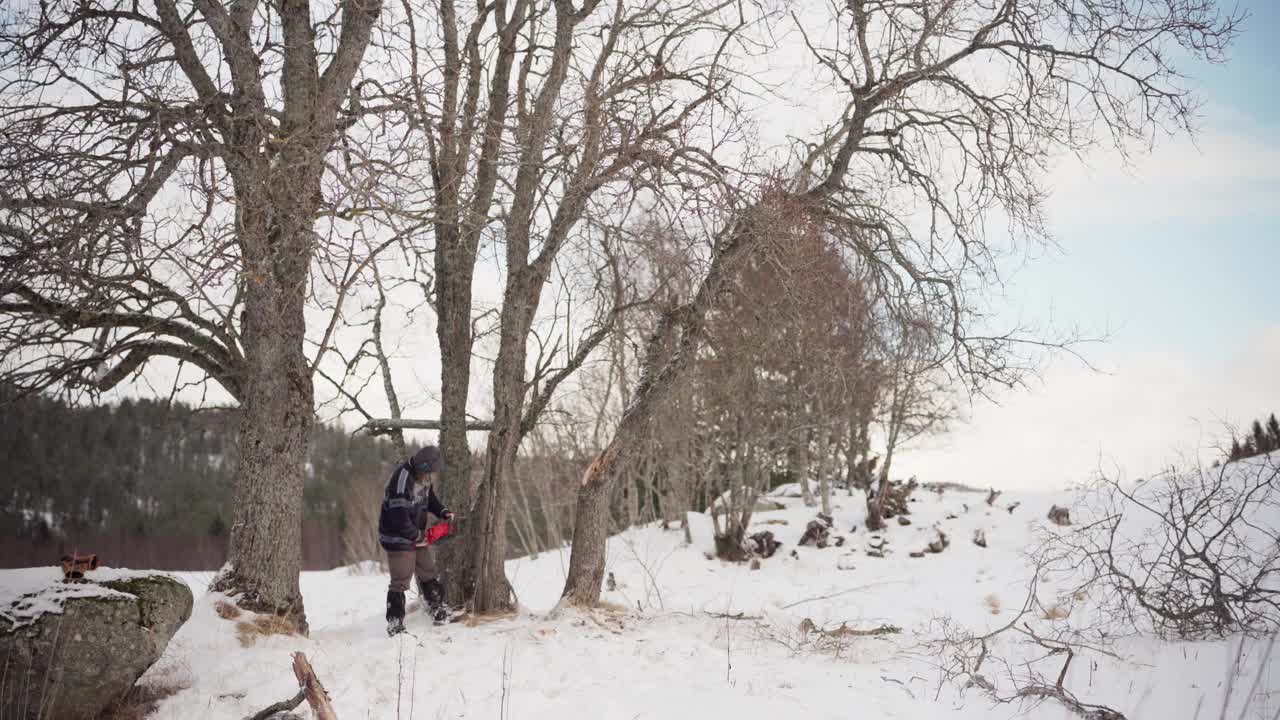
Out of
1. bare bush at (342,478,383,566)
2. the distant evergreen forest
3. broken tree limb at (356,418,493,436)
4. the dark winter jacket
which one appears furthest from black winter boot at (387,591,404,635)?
bare bush at (342,478,383,566)

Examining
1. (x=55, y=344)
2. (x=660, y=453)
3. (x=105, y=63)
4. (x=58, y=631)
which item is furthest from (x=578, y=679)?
(x=660, y=453)

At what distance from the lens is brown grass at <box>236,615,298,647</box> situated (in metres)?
6.44

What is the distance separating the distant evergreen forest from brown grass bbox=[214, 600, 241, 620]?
14428mm

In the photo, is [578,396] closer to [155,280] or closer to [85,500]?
[155,280]

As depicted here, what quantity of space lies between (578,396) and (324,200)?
1656 cm

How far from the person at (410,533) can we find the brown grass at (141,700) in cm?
196

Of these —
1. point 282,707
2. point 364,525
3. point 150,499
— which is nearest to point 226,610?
point 282,707

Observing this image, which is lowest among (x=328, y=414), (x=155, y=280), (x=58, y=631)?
(x=58, y=631)

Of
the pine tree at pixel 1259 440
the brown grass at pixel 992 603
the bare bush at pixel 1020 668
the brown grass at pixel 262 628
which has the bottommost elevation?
the brown grass at pixel 992 603

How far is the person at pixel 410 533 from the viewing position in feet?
24.4

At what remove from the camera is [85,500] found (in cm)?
3572

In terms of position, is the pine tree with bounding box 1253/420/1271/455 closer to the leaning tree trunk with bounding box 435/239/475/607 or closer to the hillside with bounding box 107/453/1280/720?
the hillside with bounding box 107/453/1280/720

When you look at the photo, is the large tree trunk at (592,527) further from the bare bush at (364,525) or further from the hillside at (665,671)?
the bare bush at (364,525)

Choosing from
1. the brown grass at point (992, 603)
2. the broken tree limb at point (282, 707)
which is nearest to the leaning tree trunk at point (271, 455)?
the broken tree limb at point (282, 707)
